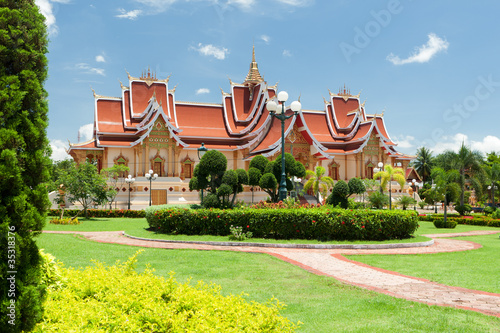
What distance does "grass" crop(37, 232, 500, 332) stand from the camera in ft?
15.4

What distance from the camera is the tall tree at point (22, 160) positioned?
350 cm

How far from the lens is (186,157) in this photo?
116 feet

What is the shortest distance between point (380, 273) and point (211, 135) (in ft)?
96.7

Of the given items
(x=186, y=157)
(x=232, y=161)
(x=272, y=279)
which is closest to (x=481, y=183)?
(x=232, y=161)

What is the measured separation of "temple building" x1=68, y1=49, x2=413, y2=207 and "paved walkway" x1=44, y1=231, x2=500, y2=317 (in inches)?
756

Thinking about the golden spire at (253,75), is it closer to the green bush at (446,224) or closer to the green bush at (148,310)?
the green bush at (446,224)

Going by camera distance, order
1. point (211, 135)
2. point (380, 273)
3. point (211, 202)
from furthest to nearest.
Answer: point (211, 135) → point (211, 202) → point (380, 273)

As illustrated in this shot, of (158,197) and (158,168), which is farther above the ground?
(158,168)

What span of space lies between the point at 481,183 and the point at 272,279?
130ft

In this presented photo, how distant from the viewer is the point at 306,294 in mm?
6074

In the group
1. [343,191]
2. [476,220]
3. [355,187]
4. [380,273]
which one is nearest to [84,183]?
[343,191]

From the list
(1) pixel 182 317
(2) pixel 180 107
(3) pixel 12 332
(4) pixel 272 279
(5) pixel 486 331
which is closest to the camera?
(3) pixel 12 332

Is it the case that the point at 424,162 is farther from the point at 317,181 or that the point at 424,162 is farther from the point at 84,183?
the point at 84,183

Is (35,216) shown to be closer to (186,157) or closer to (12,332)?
(12,332)
